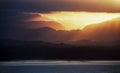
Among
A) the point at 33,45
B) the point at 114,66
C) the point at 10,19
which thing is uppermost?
the point at 10,19

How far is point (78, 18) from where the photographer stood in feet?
13.0

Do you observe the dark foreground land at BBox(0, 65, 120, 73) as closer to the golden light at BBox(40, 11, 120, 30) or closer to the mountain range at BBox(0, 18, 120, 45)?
the mountain range at BBox(0, 18, 120, 45)

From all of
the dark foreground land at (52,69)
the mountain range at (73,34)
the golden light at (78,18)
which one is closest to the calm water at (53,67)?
the dark foreground land at (52,69)

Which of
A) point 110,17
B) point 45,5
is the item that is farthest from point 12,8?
point 110,17

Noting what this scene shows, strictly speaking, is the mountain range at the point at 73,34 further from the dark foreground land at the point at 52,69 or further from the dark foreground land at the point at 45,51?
the dark foreground land at the point at 52,69

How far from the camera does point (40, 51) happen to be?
12.8ft

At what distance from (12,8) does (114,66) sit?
1.27 meters

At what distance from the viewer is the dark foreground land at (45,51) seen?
12.6ft

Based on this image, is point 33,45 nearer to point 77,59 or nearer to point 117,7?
point 77,59

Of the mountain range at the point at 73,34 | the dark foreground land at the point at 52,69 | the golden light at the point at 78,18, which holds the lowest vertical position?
the dark foreground land at the point at 52,69

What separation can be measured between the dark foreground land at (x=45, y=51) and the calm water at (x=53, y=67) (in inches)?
2.4

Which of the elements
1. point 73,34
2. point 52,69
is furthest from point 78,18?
point 52,69

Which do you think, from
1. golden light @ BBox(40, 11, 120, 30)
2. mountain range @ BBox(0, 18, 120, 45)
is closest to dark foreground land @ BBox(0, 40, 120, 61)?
mountain range @ BBox(0, 18, 120, 45)

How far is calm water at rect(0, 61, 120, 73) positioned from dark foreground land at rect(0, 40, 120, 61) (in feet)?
0.20
